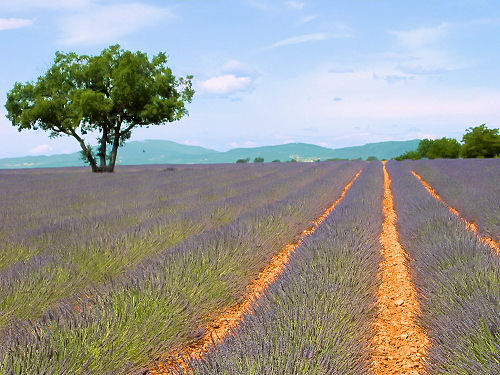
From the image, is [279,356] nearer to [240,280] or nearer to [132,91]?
[240,280]

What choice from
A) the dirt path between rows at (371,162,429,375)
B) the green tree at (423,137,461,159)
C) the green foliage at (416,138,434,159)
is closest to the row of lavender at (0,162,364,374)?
the dirt path between rows at (371,162,429,375)

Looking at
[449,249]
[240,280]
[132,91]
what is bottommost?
[240,280]

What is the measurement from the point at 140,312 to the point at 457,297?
220 centimetres

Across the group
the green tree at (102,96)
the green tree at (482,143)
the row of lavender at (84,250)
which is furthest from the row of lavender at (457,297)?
the green tree at (482,143)

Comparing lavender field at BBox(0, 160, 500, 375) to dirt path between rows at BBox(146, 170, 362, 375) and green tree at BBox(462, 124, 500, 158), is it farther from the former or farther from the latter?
green tree at BBox(462, 124, 500, 158)

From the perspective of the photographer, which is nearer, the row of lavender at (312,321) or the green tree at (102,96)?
the row of lavender at (312,321)

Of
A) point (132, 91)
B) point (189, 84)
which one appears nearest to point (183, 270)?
point (132, 91)

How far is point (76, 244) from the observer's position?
431 centimetres

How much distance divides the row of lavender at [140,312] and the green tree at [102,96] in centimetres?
2002

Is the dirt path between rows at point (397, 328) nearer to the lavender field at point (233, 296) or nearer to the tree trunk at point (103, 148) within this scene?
the lavender field at point (233, 296)

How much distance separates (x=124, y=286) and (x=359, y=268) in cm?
201

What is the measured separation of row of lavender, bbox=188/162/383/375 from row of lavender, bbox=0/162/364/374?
1.97 ft

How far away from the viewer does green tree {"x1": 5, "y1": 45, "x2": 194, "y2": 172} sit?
22672 millimetres

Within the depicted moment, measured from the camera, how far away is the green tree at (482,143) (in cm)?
4672
